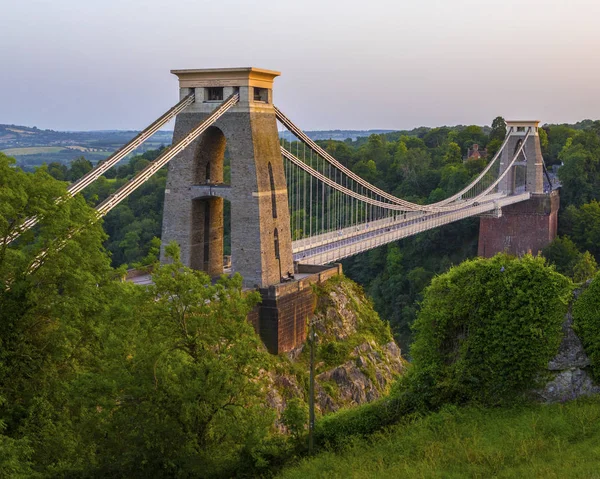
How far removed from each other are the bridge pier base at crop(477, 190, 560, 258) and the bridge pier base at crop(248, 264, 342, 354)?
80.3ft

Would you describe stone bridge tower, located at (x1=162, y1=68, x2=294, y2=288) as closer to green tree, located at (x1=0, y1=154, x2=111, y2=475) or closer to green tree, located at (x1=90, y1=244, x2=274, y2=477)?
green tree, located at (x1=0, y1=154, x2=111, y2=475)

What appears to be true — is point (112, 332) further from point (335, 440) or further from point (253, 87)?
point (253, 87)

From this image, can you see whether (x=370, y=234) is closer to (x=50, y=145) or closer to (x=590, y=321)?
(x=590, y=321)

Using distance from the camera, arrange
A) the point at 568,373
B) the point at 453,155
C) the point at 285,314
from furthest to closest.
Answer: the point at 453,155, the point at 285,314, the point at 568,373

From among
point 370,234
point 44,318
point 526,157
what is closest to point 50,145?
point 526,157

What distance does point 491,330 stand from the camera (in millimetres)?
14203

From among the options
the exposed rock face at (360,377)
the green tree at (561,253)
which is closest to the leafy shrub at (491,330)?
the exposed rock face at (360,377)

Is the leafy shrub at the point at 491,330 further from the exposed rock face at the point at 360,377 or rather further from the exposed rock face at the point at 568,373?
the exposed rock face at the point at 360,377

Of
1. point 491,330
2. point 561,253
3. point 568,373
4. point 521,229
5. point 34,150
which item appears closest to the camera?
point 568,373

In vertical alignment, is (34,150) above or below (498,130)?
below

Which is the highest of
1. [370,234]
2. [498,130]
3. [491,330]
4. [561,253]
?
[498,130]

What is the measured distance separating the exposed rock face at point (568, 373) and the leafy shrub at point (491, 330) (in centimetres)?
21

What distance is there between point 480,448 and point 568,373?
108 inches

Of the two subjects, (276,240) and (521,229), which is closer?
(276,240)
